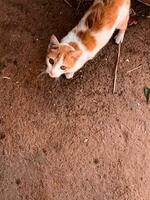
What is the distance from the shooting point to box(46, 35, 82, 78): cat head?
1.76 meters

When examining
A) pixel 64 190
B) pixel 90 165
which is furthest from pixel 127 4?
pixel 64 190

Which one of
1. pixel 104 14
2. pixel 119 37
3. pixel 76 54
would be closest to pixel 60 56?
pixel 76 54

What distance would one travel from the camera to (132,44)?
83.3 inches

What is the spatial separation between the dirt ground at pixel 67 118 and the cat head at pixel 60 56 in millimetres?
236

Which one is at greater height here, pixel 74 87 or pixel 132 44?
pixel 132 44

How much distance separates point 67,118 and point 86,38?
1.21 feet

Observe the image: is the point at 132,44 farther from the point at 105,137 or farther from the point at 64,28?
the point at 105,137

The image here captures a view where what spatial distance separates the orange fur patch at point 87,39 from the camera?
184 cm

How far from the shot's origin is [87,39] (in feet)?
6.06

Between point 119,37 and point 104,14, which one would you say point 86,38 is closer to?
point 104,14

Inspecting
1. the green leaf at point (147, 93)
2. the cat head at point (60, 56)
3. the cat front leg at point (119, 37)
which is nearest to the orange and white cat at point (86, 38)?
the cat head at point (60, 56)

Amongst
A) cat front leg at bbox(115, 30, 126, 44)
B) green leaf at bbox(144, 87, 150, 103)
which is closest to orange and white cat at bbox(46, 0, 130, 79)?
cat front leg at bbox(115, 30, 126, 44)

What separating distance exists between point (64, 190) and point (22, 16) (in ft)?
2.71

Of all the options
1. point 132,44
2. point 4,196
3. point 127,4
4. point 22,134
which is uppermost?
point 127,4
